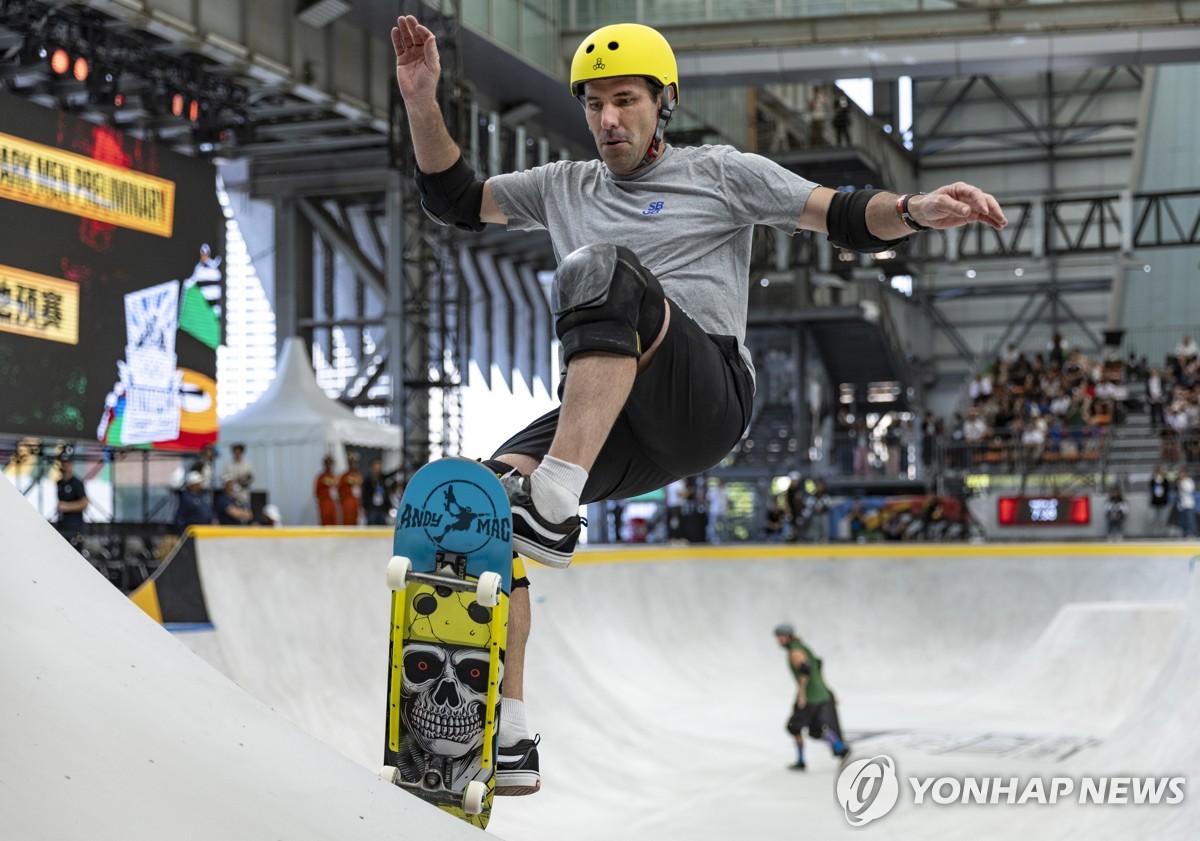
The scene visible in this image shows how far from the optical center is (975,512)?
22484mm

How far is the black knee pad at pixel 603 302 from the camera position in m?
2.50

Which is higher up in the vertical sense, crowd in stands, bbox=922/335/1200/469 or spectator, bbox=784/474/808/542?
crowd in stands, bbox=922/335/1200/469

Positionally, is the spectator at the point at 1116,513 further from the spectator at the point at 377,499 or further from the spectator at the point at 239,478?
the spectator at the point at 239,478

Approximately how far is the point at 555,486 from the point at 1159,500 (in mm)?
20465

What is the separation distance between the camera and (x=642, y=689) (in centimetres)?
1347

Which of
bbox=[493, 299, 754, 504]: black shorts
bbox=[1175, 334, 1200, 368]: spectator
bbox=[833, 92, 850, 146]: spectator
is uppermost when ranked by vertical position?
bbox=[833, 92, 850, 146]: spectator

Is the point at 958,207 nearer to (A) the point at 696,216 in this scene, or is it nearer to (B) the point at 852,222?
(B) the point at 852,222

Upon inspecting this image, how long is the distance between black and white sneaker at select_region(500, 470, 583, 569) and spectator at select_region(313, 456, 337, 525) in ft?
44.2

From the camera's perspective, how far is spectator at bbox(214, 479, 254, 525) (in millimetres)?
13125

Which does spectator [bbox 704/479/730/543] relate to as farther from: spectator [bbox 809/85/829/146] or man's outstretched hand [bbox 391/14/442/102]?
man's outstretched hand [bbox 391/14/442/102]

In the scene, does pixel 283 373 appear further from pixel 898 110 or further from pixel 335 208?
pixel 898 110

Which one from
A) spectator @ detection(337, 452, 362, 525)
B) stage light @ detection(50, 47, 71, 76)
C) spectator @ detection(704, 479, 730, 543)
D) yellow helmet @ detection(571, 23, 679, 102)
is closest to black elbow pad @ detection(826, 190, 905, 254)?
yellow helmet @ detection(571, 23, 679, 102)

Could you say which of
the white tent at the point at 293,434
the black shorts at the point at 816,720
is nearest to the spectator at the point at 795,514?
the white tent at the point at 293,434

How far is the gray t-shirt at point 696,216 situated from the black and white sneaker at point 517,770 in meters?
1.00
